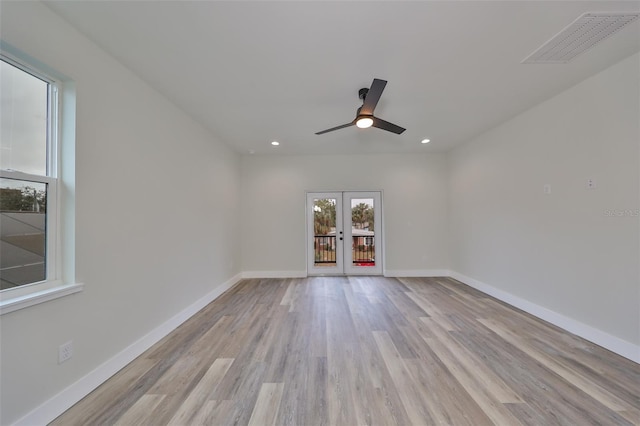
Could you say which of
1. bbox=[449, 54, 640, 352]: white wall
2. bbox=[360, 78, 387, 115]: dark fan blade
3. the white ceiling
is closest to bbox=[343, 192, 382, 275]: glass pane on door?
bbox=[449, 54, 640, 352]: white wall

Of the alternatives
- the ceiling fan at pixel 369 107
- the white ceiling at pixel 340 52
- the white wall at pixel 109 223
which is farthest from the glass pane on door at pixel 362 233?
the white wall at pixel 109 223

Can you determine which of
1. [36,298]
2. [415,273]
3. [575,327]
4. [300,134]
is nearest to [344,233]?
[415,273]

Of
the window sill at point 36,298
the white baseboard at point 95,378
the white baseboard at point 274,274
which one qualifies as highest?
the window sill at point 36,298

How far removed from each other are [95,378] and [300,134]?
3712mm

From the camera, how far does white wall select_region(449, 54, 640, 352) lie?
2.25 metres

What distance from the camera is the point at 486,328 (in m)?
2.81

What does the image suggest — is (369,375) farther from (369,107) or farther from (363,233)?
(363,233)

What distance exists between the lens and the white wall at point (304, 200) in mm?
5367

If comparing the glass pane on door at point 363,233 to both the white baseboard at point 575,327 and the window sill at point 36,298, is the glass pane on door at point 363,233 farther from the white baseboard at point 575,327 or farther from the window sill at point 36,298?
the window sill at point 36,298

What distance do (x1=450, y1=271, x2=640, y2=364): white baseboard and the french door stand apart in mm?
2298

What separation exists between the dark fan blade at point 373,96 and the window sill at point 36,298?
2809 mm

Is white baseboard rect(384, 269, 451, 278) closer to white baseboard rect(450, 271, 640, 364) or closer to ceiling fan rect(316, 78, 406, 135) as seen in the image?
white baseboard rect(450, 271, 640, 364)

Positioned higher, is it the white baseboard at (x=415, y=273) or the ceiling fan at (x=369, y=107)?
the ceiling fan at (x=369, y=107)

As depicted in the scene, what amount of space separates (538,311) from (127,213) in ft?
16.1
